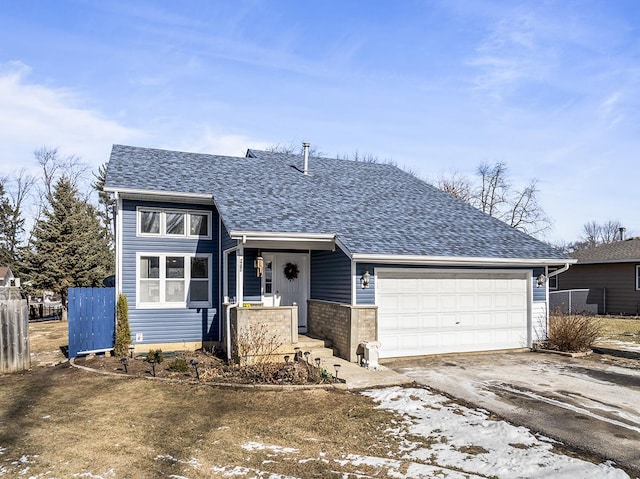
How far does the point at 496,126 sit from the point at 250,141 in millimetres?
22707

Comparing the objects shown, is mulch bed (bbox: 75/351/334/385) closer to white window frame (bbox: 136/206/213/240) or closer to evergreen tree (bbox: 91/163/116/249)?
white window frame (bbox: 136/206/213/240)

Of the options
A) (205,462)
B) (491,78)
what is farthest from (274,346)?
(491,78)

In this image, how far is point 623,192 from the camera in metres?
35.8

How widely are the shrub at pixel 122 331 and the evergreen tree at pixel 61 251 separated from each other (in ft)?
44.1

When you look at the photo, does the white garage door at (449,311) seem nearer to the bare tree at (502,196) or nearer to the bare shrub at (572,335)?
the bare shrub at (572,335)

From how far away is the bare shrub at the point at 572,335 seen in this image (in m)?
12.7

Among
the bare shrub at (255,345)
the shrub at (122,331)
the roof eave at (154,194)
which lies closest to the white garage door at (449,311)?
the bare shrub at (255,345)

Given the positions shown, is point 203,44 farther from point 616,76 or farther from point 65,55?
point 616,76

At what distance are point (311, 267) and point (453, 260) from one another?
4.00 metres

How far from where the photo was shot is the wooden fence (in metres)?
10.3

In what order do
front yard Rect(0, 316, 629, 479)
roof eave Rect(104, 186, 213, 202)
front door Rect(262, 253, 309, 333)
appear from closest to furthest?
Result: front yard Rect(0, 316, 629, 479) < roof eave Rect(104, 186, 213, 202) < front door Rect(262, 253, 309, 333)

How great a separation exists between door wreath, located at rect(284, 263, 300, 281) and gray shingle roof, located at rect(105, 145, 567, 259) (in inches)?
66.6

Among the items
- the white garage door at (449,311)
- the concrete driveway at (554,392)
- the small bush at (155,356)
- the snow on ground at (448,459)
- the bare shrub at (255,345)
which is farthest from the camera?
the white garage door at (449,311)

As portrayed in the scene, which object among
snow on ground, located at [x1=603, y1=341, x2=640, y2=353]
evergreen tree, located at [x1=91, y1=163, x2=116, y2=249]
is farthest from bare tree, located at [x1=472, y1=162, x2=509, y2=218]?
evergreen tree, located at [x1=91, y1=163, x2=116, y2=249]
